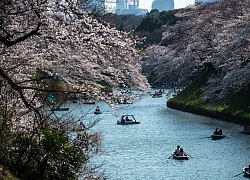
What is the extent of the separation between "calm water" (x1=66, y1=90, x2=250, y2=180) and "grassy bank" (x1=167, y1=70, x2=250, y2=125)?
0.51m

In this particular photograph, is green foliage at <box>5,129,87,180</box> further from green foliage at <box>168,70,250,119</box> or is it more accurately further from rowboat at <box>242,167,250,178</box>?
green foliage at <box>168,70,250,119</box>

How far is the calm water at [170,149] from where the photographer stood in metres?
18.0

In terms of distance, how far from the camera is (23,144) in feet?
28.3

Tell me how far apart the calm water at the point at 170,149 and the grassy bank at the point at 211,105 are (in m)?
0.51

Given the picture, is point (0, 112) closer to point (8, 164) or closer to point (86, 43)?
point (8, 164)

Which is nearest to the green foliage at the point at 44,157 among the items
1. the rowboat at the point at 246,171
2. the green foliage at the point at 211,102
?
the rowboat at the point at 246,171

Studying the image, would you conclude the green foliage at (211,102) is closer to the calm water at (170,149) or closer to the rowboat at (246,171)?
the calm water at (170,149)

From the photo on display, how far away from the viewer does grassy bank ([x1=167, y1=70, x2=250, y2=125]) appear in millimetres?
29375

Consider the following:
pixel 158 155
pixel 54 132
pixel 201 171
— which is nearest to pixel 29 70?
pixel 54 132

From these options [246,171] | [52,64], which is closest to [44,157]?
[52,64]

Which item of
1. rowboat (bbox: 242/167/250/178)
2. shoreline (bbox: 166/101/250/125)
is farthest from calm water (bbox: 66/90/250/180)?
shoreline (bbox: 166/101/250/125)

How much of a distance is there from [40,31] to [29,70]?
9.72 ft

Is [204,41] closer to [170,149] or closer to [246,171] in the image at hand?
[170,149]

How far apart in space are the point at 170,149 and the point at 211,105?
3.44m
